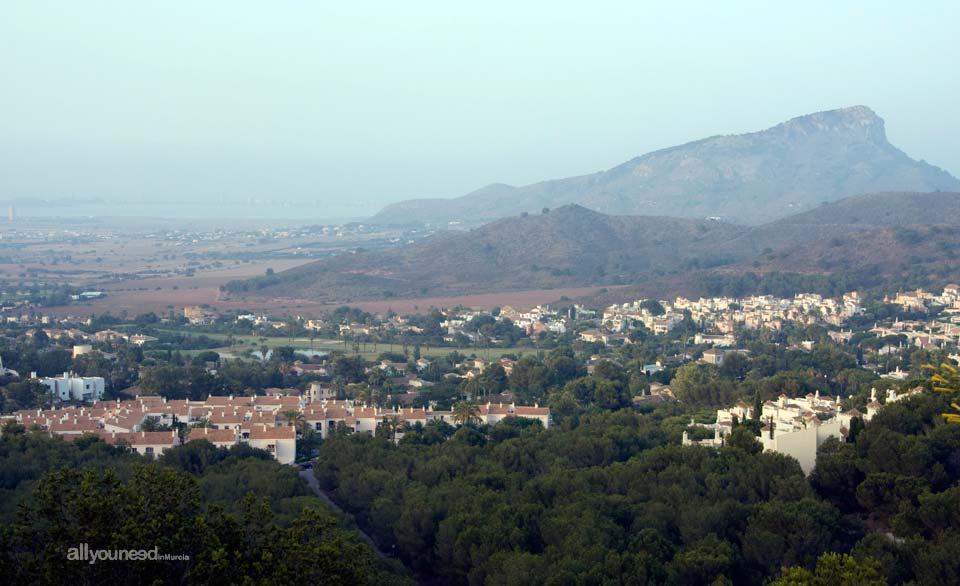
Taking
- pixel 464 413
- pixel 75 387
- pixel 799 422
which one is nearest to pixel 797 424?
pixel 799 422

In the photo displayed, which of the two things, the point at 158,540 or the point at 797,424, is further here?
the point at 797,424

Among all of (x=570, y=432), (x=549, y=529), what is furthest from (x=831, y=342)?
(x=549, y=529)

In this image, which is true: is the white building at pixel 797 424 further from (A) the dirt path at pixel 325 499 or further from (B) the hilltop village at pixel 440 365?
(A) the dirt path at pixel 325 499

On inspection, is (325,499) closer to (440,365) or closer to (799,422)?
(799,422)

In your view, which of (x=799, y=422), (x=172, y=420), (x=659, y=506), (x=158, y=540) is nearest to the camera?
(x=158, y=540)

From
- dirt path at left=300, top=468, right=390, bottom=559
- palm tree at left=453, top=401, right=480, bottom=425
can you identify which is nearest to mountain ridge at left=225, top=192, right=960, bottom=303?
palm tree at left=453, top=401, right=480, bottom=425

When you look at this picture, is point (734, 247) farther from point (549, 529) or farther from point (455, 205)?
point (455, 205)

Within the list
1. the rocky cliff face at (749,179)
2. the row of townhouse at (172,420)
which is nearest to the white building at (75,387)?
the row of townhouse at (172,420)
